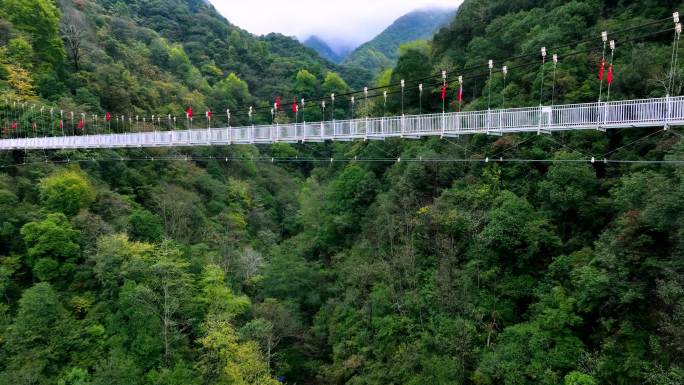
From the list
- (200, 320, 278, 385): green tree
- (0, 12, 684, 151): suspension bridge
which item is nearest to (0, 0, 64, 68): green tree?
(0, 12, 684, 151): suspension bridge

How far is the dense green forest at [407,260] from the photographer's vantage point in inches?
568

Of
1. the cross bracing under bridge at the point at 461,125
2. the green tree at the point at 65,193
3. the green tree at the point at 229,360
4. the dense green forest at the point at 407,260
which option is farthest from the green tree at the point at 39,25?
the green tree at the point at 229,360

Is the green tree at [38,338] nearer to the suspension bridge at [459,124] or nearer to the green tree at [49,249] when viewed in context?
the green tree at [49,249]

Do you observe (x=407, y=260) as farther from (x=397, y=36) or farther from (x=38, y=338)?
(x=397, y=36)

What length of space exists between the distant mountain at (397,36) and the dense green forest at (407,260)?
7123cm

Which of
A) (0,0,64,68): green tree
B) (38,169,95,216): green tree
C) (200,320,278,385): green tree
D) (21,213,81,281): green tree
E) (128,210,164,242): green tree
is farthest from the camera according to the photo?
(0,0,64,68): green tree

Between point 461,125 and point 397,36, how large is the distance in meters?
110

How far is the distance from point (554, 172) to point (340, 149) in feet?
85.2

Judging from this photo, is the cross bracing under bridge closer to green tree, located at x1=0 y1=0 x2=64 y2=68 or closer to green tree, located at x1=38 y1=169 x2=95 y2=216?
green tree, located at x1=38 y1=169 x2=95 y2=216

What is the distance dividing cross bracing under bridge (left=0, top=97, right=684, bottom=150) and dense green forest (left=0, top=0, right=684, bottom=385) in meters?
2.50

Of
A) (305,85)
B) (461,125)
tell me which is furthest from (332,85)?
(461,125)

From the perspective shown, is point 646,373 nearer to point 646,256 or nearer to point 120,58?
point 646,256

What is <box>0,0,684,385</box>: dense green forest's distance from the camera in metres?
14.4

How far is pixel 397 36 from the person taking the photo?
118 metres
